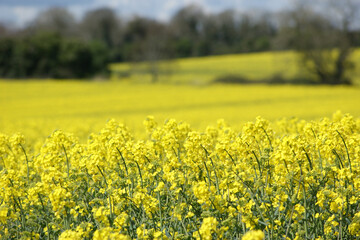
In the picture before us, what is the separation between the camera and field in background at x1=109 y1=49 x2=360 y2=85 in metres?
44.3

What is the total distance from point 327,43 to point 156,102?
2416cm

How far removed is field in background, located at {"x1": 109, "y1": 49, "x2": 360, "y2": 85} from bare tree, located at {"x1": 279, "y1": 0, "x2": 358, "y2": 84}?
1.17 meters

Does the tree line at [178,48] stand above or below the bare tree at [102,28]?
below

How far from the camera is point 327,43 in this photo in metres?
44.0

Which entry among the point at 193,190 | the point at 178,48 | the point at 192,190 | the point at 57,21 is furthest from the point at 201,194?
the point at 57,21

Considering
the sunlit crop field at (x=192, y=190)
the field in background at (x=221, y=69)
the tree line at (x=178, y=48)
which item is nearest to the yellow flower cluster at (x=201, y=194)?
the sunlit crop field at (x=192, y=190)

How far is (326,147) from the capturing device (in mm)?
4348

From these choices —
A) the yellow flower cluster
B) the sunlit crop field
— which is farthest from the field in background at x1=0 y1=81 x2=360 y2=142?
the yellow flower cluster

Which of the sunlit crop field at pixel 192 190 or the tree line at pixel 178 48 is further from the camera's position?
the tree line at pixel 178 48

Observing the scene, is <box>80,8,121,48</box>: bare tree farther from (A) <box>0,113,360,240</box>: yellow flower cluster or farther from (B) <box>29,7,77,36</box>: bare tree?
(A) <box>0,113,360,240</box>: yellow flower cluster

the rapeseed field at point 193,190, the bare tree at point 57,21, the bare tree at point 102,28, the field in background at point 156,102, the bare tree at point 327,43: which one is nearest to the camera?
the rapeseed field at point 193,190

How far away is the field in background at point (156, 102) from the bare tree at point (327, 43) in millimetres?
13365

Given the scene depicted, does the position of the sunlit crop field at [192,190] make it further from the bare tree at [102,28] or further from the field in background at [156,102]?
the bare tree at [102,28]

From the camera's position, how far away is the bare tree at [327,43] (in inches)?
1708
